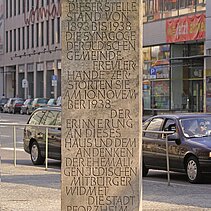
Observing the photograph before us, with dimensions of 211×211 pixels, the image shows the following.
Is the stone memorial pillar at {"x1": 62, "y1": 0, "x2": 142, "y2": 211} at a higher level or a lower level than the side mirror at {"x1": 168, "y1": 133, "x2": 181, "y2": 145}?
higher

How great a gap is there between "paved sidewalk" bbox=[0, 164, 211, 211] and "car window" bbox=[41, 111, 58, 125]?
2.98m

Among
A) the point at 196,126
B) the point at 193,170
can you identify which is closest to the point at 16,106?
the point at 196,126

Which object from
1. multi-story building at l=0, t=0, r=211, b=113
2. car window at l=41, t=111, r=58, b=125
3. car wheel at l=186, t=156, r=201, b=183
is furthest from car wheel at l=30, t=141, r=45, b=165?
multi-story building at l=0, t=0, r=211, b=113

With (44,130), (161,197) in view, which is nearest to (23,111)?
(44,130)

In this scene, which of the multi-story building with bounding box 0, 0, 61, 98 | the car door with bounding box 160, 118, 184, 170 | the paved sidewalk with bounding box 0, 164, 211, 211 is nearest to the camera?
the paved sidewalk with bounding box 0, 164, 211, 211

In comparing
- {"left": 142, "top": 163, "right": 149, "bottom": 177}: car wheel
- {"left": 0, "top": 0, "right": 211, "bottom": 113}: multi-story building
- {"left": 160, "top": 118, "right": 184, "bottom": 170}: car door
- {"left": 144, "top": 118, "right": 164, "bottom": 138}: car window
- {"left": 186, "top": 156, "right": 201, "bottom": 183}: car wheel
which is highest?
{"left": 0, "top": 0, "right": 211, "bottom": 113}: multi-story building

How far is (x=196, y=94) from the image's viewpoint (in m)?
47.0

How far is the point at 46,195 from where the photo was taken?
13352 millimetres

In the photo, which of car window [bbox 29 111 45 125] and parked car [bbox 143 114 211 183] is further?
car window [bbox 29 111 45 125]

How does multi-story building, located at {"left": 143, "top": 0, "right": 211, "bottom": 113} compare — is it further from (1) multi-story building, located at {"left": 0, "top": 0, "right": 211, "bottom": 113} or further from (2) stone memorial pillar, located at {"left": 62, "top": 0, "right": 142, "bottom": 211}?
(2) stone memorial pillar, located at {"left": 62, "top": 0, "right": 142, "bottom": 211}

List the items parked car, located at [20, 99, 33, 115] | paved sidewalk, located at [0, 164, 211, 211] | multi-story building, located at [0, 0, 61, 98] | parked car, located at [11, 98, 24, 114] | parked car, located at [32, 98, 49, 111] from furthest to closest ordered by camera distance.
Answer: multi-story building, located at [0, 0, 61, 98] < parked car, located at [11, 98, 24, 114] < parked car, located at [20, 99, 33, 115] < parked car, located at [32, 98, 49, 111] < paved sidewalk, located at [0, 164, 211, 211]

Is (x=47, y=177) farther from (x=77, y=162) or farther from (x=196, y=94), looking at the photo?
(x=196, y=94)

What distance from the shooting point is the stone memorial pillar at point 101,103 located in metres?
8.96

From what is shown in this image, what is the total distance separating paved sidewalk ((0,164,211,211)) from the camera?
39.2 ft
